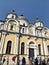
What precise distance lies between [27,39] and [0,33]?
582 cm

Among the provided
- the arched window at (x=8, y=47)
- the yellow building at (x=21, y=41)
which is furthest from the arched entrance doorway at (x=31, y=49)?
the arched window at (x=8, y=47)

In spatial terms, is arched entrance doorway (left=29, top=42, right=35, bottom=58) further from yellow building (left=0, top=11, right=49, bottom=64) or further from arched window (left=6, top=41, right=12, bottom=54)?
arched window (left=6, top=41, right=12, bottom=54)

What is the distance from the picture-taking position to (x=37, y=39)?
24719 mm

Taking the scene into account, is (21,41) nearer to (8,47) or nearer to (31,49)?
(31,49)

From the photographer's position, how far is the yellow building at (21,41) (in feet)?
70.1

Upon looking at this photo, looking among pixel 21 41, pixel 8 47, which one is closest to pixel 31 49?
pixel 21 41

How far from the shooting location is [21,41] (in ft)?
76.3

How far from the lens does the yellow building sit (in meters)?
21.4

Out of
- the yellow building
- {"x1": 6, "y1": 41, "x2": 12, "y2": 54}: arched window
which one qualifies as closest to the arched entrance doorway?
the yellow building

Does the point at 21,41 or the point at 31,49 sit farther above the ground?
the point at 21,41

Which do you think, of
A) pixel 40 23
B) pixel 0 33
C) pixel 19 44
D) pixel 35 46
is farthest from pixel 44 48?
pixel 0 33

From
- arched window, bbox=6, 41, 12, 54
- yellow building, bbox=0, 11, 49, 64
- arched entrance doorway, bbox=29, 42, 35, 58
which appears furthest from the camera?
arched entrance doorway, bbox=29, 42, 35, 58

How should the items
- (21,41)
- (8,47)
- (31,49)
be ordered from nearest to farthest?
1. (8,47)
2. (21,41)
3. (31,49)

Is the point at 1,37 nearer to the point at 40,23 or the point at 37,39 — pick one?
the point at 37,39
